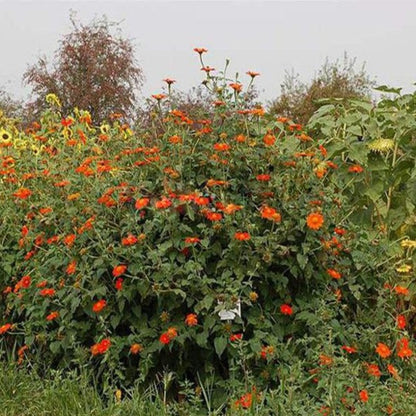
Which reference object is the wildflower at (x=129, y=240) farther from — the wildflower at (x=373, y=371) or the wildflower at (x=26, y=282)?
the wildflower at (x=373, y=371)

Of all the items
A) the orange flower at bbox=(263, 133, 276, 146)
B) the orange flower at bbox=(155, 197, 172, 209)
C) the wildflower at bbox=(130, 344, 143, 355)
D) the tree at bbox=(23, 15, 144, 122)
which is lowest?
the wildflower at bbox=(130, 344, 143, 355)

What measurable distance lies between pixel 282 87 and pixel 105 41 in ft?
18.2

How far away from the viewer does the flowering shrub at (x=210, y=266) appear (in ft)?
11.4

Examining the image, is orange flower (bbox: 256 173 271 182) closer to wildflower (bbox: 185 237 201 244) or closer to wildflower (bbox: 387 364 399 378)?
wildflower (bbox: 185 237 201 244)

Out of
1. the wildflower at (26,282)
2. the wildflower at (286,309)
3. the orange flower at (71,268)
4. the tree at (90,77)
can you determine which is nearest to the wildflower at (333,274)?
the wildflower at (286,309)

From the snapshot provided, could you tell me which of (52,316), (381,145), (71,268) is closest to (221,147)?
(71,268)

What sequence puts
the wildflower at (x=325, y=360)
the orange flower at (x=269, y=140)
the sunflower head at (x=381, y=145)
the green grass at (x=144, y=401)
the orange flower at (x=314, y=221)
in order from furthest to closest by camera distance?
the sunflower head at (x=381, y=145)
the orange flower at (x=269, y=140)
the orange flower at (x=314, y=221)
the wildflower at (x=325, y=360)
the green grass at (x=144, y=401)

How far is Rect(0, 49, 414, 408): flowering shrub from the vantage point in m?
3.46

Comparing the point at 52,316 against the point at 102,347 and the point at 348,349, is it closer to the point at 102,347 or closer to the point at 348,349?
the point at 102,347

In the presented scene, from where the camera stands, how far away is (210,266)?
3602mm

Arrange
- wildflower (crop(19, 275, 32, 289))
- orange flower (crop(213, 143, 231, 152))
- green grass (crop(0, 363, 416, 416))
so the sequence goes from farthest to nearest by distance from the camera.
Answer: wildflower (crop(19, 275, 32, 289)) → orange flower (crop(213, 143, 231, 152)) → green grass (crop(0, 363, 416, 416))

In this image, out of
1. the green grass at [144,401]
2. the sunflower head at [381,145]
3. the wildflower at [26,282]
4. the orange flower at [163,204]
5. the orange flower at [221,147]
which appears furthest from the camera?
the sunflower head at [381,145]

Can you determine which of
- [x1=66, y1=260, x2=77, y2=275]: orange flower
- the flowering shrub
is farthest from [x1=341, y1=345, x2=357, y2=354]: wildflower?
[x1=66, y1=260, x2=77, y2=275]: orange flower

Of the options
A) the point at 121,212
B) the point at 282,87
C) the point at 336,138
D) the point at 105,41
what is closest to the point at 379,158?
the point at 336,138
